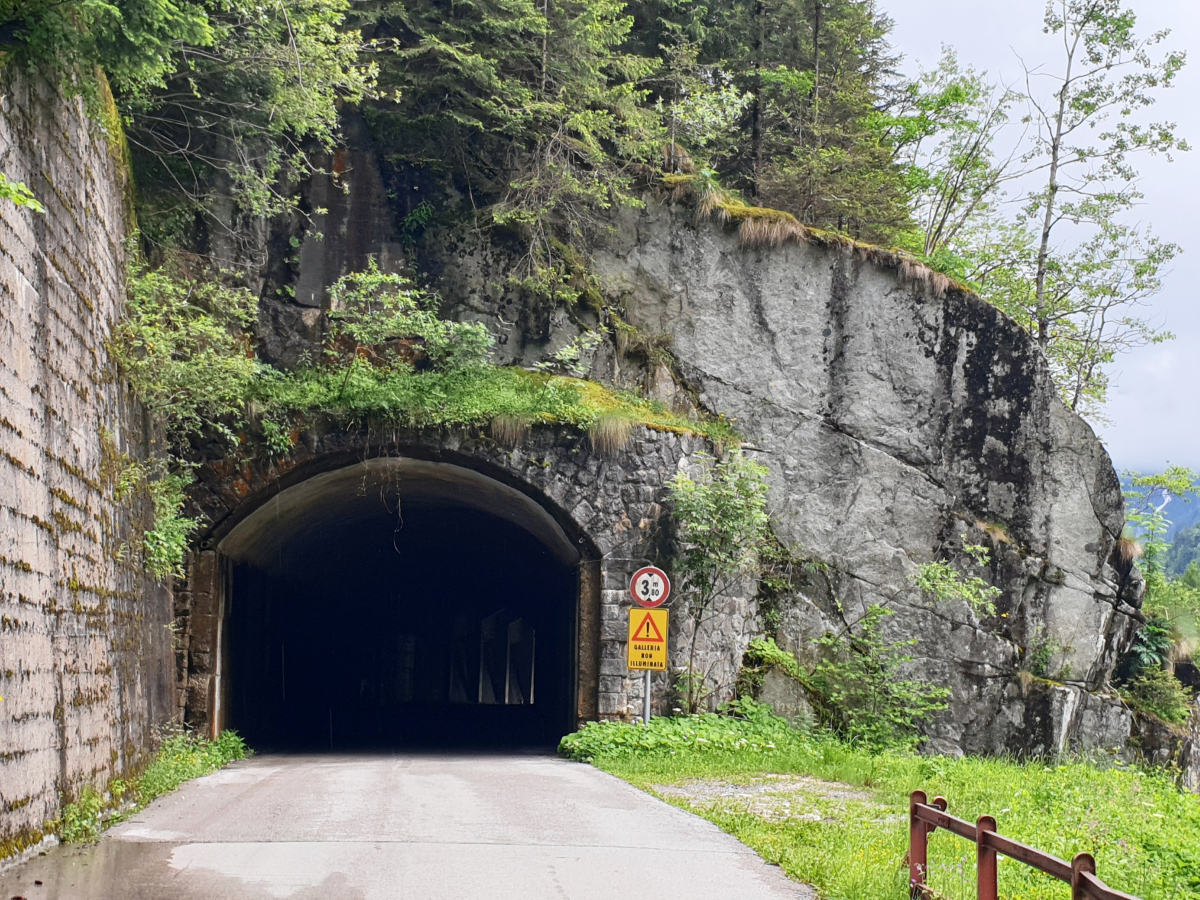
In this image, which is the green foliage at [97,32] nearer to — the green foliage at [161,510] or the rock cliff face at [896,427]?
the green foliage at [161,510]

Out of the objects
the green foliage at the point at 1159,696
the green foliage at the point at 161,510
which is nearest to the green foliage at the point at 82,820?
the green foliage at the point at 161,510

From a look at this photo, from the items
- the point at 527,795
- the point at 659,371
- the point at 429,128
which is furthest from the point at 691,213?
the point at 527,795

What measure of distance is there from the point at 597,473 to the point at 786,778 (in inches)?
Answer: 204

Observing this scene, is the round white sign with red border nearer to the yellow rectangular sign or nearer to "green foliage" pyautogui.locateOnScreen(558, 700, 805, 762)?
the yellow rectangular sign

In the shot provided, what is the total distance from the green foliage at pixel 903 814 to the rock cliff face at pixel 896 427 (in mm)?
4537

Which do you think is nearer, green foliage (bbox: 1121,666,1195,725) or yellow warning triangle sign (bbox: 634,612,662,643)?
yellow warning triangle sign (bbox: 634,612,662,643)

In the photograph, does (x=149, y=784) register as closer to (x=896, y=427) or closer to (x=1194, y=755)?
(x=896, y=427)

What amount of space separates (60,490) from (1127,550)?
17.9 m

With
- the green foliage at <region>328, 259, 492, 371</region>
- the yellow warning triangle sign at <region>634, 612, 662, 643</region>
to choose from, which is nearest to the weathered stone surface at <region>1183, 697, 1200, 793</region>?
the yellow warning triangle sign at <region>634, 612, 662, 643</region>

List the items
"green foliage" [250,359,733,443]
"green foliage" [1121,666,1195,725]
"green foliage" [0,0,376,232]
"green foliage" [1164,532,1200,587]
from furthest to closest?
"green foliage" [1164,532,1200,587] < "green foliage" [1121,666,1195,725] < "green foliage" [250,359,733,443] < "green foliage" [0,0,376,232]

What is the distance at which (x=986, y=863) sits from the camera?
5086 millimetres

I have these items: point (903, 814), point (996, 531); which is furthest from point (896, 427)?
point (903, 814)

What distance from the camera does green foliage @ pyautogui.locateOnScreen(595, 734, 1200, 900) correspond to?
6574 millimetres

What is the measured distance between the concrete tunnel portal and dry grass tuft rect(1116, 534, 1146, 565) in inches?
387
